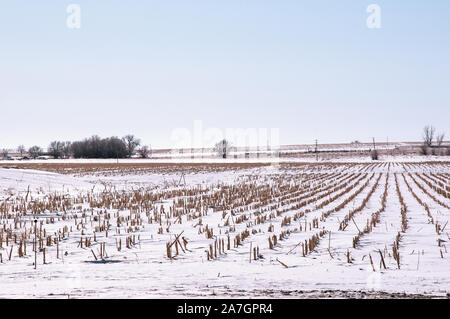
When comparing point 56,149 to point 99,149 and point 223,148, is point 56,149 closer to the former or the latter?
point 99,149

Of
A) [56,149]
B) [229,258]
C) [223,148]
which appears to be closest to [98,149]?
[56,149]

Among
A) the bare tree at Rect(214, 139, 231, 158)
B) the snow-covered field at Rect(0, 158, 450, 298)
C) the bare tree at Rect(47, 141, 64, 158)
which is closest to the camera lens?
the snow-covered field at Rect(0, 158, 450, 298)

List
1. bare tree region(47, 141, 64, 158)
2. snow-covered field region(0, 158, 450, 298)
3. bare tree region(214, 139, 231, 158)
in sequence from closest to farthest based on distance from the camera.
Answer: snow-covered field region(0, 158, 450, 298)
bare tree region(214, 139, 231, 158)
bare tree region(47, 141, 64, 158)

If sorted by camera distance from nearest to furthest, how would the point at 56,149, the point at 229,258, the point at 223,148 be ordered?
the point at 229,258 → the point at 223,148 → the point at 56,149

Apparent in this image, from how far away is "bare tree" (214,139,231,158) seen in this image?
9219 cm

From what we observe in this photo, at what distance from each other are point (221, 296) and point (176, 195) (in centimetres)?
1344

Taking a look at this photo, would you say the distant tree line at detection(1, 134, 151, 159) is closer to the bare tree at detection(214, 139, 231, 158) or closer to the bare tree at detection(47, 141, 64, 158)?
the bare tree at detection(47, 141, 64, 158)

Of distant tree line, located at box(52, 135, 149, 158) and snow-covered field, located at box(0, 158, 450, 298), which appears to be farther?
distant tree line, located at box(52, 135, 149, 158)

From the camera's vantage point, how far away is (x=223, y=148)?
92.3 m

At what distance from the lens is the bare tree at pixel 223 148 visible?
9219 cm

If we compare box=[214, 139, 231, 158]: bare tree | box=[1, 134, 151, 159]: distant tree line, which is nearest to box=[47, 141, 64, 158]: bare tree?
box=[1, 134, 151, 159]: distant tree line
